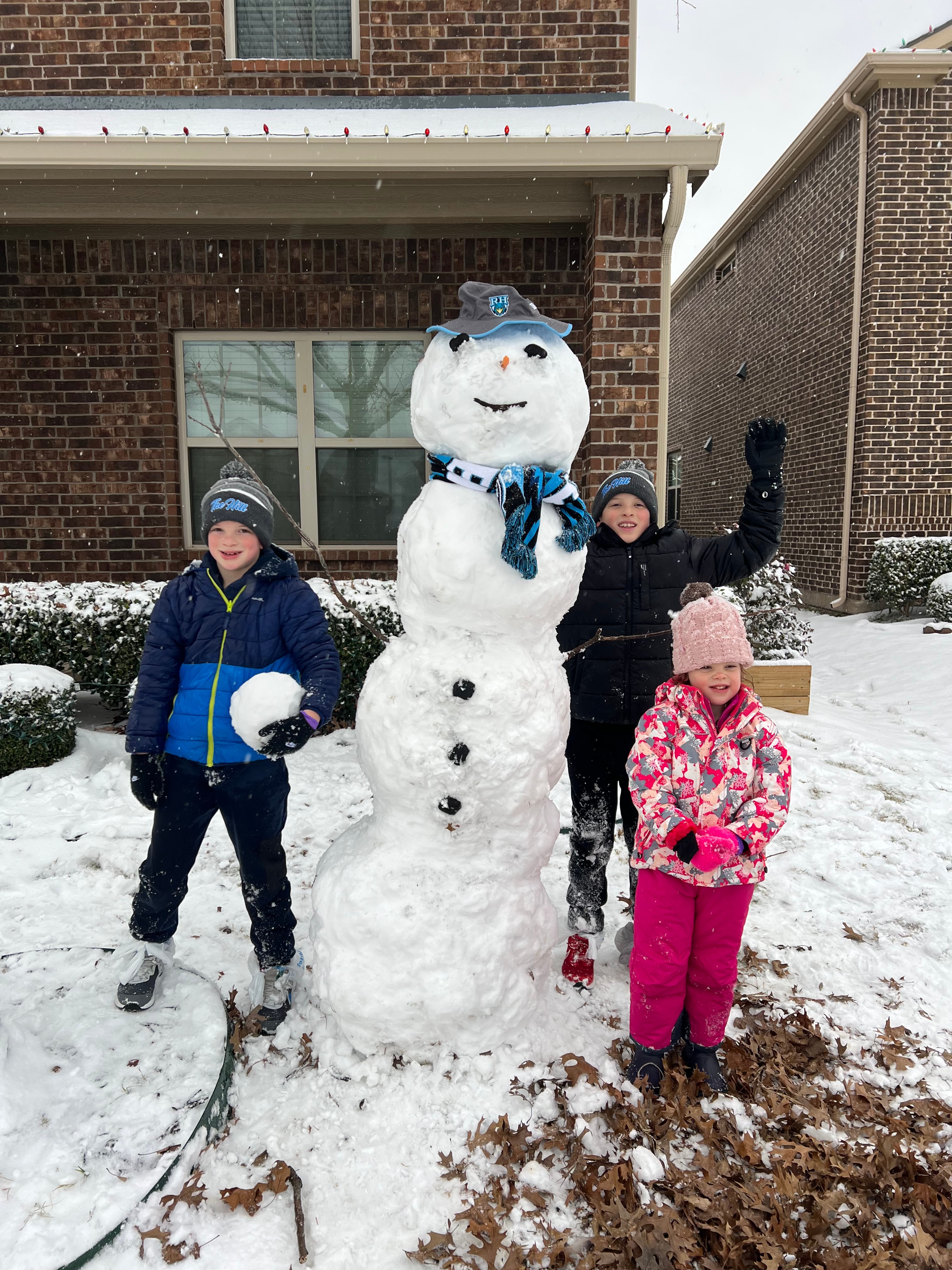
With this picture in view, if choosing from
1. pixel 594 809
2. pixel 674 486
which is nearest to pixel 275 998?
pixel 594 809

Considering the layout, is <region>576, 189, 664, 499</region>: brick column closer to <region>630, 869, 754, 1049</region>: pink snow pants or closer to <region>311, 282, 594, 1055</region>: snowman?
<region>311, 282, 594, 1055</region>: snowman

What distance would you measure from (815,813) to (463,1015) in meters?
2.77

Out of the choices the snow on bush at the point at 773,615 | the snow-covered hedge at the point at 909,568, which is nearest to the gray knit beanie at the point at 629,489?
the snow on bush at the point at 773,615

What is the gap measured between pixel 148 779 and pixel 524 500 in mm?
1384

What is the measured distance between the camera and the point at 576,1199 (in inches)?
73.1

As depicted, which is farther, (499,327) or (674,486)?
(674,486)

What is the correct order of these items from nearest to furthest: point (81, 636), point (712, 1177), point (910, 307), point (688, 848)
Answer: point (712, 1177), point (688, 848), point (81, 636), point (910, 307)

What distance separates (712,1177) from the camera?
73.7 inches

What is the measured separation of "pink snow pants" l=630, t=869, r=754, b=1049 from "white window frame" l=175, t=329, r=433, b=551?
4.69 metres

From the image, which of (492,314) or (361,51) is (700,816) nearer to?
(492,314)

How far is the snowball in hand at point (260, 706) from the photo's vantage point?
85.6 inches

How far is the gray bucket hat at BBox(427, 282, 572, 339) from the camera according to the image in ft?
6.82

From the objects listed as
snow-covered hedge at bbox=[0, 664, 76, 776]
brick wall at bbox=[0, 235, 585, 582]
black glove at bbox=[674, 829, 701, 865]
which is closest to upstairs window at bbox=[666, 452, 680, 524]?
brick wall at bbox=[0, 235, 585, 582]

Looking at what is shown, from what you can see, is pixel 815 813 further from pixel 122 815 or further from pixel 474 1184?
pixel 122 815
